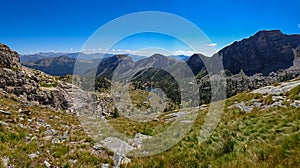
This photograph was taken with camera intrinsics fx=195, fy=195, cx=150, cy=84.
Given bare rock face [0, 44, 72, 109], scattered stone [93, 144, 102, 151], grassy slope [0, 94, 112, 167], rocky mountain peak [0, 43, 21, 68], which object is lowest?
scattered stone [93, 144, 102, 151]

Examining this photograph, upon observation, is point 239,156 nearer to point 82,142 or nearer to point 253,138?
point 253,138

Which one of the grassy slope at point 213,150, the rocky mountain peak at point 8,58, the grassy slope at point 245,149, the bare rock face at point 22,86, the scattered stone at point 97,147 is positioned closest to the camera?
the grassy slope at point 245,149

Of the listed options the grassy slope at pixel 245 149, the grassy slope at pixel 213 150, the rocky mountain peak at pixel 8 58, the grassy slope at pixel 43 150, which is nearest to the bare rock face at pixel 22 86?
the rocky mountain peak at pixel 8 58

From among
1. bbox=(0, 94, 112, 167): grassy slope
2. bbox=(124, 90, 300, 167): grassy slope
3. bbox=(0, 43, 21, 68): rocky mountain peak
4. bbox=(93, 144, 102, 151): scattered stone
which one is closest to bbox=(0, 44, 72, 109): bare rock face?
bbox=(0, 43, 21, 68): rocky mountain peak

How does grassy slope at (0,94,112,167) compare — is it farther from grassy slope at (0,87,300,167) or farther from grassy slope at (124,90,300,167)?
grassy slope at (124,90,300,167)

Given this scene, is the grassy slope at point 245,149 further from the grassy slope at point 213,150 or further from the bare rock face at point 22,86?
the bare rock face at point 22,86

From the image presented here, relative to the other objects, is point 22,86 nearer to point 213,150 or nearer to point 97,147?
point 97,147

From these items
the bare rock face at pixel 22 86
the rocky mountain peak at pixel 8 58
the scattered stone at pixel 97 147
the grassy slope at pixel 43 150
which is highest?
the rocky mountain peak at pixel 8 58

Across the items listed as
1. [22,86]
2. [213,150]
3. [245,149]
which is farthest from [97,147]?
[22,86]
